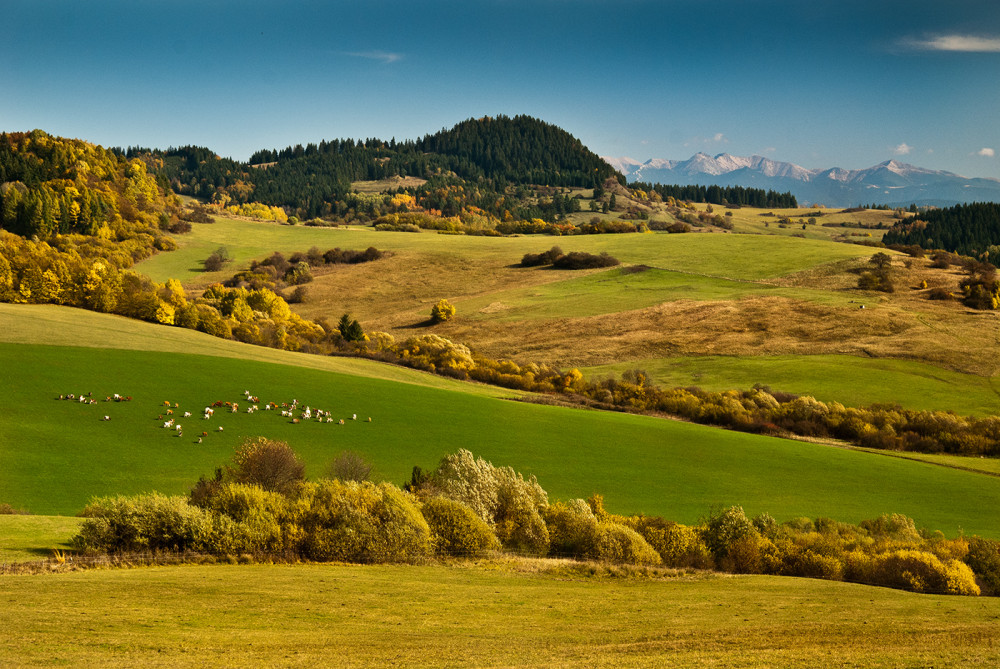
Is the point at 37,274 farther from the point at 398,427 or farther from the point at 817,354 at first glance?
the point at 817,354

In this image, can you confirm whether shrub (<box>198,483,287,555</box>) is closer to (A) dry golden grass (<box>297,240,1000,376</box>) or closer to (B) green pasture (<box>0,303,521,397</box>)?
(B) green pasture (<box>0,303,521,397</box>)

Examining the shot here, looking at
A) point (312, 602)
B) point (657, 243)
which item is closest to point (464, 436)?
point (312, 602)

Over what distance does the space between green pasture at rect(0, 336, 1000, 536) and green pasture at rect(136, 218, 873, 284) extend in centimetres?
7360

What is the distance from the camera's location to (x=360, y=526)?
2978 cm

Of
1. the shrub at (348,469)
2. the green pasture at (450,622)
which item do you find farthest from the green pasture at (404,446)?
the green pasture at (450,622)

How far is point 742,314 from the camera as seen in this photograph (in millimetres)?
98688

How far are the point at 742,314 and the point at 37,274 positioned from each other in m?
83.4

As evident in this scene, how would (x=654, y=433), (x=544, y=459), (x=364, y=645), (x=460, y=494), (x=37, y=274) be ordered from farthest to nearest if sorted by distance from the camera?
(x=37, y=274), (x=654, y=433), (x=544, y=459), (x=460, y=494), (x=364, y=645)

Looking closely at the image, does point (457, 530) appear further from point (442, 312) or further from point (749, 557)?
point (442, 312)

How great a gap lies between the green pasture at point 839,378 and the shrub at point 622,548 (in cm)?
4454

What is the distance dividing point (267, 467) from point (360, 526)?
779 centimetres

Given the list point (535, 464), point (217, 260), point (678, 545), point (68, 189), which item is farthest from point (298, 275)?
point (678, 545)

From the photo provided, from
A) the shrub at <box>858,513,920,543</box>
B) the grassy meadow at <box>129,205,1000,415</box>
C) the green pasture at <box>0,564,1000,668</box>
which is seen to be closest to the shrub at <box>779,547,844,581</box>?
the green pasture at <box>0,564,1000,668</box>

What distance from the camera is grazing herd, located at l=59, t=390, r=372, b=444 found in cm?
4550
